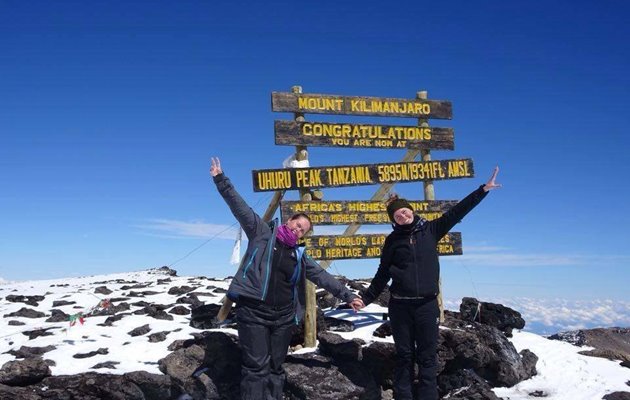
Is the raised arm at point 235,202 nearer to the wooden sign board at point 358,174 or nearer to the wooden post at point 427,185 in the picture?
the wooden sign board at point 358,174

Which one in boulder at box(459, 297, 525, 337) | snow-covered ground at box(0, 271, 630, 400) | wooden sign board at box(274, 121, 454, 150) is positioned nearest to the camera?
snow-covered ground at box(0, 271, 630, 400)

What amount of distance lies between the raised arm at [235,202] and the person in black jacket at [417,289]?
6.77ft

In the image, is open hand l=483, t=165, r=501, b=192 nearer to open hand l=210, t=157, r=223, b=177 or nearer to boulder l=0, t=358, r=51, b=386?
open hand l=210, t=157, r=223, b=177

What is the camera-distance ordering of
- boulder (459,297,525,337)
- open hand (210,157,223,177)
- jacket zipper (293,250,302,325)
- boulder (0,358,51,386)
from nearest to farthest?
open hand (210,157,223,177), jacket zipper (293,250,302,325), boulder (0,358,51,386), boulder (459,297,525,337)

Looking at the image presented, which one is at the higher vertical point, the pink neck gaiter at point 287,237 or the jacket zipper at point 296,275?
the pink neck gaiter at point 287,237

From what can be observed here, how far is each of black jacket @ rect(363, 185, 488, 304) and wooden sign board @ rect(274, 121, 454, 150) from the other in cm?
390

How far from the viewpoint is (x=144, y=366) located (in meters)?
9.76

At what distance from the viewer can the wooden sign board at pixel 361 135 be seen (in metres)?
10.8

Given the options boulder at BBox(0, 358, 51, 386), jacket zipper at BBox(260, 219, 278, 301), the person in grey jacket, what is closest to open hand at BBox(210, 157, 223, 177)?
the person in grey jacket

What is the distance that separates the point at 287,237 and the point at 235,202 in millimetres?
920

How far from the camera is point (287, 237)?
7.47m

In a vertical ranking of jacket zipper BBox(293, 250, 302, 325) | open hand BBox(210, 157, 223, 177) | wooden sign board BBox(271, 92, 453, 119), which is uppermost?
wooden sign board BBox(271, 92, 453, 119)

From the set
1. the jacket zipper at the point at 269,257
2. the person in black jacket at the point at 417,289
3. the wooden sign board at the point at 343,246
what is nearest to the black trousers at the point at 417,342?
the person in black jacket at the point at 417,289

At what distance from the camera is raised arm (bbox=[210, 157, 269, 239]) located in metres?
7.08
